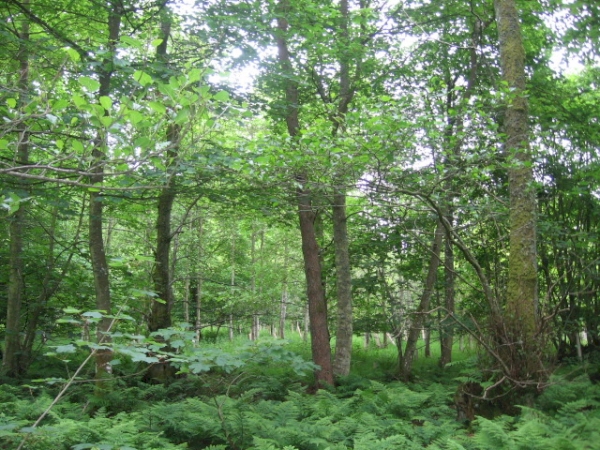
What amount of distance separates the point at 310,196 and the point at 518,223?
2966mm

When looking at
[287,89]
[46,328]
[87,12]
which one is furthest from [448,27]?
[46,328]

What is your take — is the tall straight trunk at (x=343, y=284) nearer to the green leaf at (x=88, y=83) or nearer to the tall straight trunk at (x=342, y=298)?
the tall straight trunk at (x=342, y=298)

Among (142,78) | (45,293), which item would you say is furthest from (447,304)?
(142,78)

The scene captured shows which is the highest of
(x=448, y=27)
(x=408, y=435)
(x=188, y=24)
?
(x=448, y=27)

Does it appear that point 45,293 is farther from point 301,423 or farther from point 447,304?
point 447,304

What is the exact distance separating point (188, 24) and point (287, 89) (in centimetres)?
215

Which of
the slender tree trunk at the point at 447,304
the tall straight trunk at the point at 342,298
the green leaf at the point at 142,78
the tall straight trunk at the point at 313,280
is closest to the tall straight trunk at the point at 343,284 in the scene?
the tall straight trunk at the point at 342,298

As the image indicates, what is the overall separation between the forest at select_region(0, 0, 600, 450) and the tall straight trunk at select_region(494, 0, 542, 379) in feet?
0.09

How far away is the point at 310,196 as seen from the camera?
7.41 m

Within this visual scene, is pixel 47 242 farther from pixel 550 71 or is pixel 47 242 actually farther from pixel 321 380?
pixel 550 71

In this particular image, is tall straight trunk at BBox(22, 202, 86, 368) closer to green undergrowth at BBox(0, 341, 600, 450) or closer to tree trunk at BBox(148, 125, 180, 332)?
tree trunk at BBox(148, 125, 180, 332)

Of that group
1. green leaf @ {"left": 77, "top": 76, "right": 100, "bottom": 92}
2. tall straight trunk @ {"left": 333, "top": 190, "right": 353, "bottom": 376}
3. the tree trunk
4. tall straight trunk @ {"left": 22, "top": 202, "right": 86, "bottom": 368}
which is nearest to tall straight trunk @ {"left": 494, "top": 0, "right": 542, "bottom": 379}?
tall straight trunk @ {"left": 333, "top": 190, "right": 353, "bottom": 376}

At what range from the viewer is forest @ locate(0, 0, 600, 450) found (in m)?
3.70

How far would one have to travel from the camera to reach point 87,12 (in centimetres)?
839
